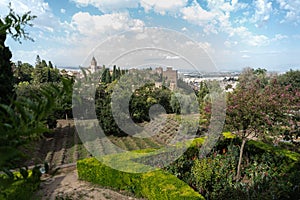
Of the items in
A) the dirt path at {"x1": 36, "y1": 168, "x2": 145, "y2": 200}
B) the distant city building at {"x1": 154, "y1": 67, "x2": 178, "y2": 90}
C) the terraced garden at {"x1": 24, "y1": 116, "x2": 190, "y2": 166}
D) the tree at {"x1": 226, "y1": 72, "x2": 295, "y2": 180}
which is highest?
the distant city building at {"x1": 154, "y1": 67, "x2": 178, "y2": 90}

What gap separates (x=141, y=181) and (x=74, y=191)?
6.10 ft

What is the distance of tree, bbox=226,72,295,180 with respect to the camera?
5574 mm

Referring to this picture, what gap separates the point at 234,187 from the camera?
547 cm

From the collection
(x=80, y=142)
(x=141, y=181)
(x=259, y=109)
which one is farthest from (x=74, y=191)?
(x=80, y=142)

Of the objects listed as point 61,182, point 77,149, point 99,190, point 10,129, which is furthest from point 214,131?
point 10,129

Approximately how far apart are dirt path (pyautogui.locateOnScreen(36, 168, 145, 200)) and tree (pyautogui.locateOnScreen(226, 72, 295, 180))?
3.26 meters

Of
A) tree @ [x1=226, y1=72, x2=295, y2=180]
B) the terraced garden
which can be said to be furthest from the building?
tree @ [x1=226, y1=72, x2=295, y2=180]

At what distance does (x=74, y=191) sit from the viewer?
6.19m

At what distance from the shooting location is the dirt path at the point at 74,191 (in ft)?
19.2

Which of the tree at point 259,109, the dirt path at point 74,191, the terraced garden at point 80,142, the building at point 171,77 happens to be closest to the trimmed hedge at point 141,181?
the dirt path at point 74,191

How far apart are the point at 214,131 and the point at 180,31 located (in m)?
3.20

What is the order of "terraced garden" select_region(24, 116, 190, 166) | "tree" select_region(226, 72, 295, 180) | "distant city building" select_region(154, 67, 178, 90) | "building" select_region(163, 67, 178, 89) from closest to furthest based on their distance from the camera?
"tree" select_region(226, 72, 295, 180), "terraced garden" select_region(24, 116, 190, 166), "building" select_region(163, 67, 178, 89), "distant city building" select_region(154, 67, 178, 90)

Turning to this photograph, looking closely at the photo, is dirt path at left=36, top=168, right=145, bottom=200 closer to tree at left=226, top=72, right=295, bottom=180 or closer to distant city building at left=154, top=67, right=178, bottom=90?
tree at left=226, top=72, right=295, bottom=180

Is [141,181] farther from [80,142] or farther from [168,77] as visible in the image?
[80,142]
